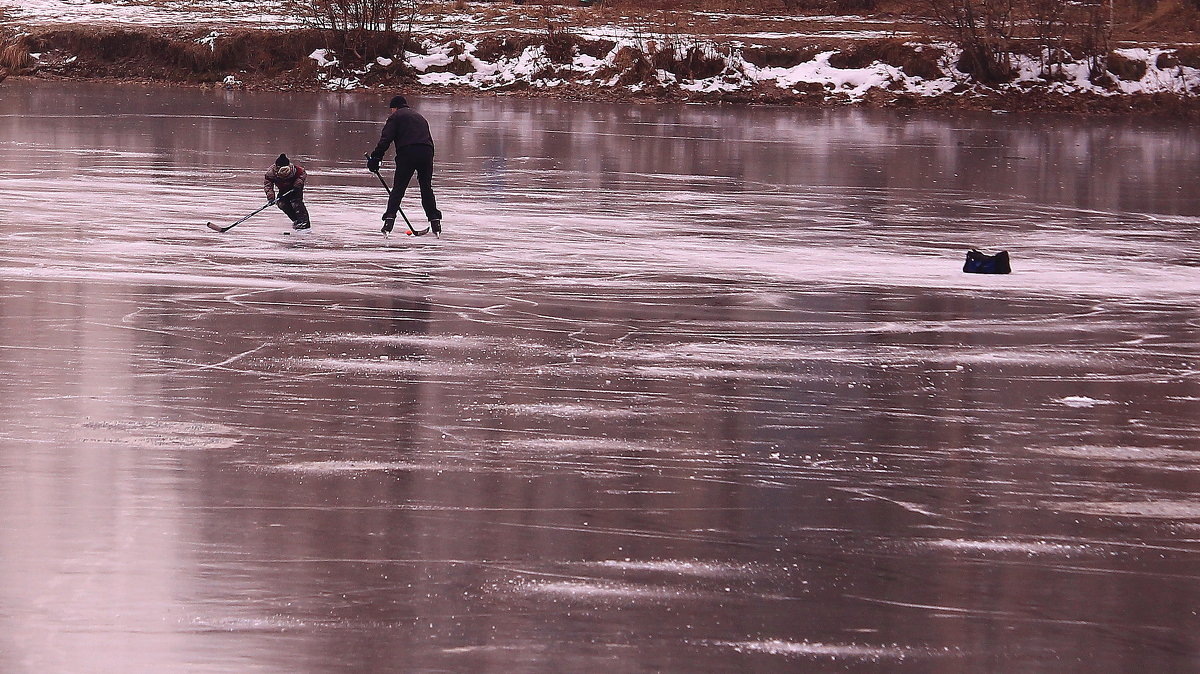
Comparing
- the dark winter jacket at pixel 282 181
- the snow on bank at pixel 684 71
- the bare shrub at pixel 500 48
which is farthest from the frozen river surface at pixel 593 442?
the bare shrub at pixel 500 48

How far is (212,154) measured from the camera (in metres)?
20.9

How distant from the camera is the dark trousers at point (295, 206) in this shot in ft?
45.8

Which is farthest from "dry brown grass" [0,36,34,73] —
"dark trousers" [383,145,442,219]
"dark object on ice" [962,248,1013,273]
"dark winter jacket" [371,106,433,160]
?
"dark object on ice" [962,248,1013,273]

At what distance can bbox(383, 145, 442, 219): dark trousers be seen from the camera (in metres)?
14.0

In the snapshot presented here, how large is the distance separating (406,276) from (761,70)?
25677mm

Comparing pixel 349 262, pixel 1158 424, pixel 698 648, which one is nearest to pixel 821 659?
pixel 698 648

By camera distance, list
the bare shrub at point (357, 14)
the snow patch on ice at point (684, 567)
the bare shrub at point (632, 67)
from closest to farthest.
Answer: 1. the snow patch on ice at point (684, 567)
2. the bare shrub at point (632, 67)
3. the bare shrub at point (357, 14)

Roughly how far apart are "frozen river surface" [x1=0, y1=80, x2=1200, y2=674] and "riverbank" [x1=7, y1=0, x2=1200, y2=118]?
19.4 meters

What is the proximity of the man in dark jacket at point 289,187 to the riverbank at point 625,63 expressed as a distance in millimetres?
21654

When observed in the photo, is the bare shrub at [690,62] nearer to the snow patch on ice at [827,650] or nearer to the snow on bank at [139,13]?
the snow on bank at [139,13]

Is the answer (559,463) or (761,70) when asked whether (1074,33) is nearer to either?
(761,70)

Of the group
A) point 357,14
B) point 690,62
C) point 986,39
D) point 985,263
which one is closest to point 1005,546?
point 985,263

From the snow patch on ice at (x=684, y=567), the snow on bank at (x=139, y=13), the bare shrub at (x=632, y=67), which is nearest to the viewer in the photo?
the snow patch on ice at (x=684, y=567)

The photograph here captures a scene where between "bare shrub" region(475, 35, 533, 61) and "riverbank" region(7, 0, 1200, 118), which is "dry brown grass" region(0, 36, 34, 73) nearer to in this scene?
"riverbank" region(7, 0, 1200, 118)
